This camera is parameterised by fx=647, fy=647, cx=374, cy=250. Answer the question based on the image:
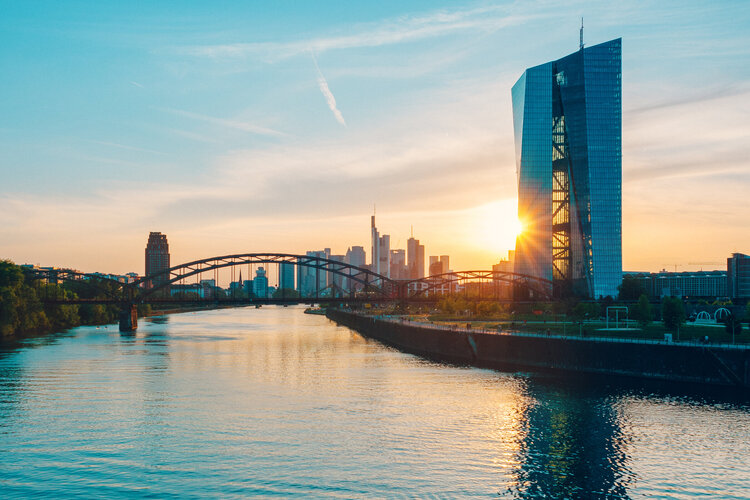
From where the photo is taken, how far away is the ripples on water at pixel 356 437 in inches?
1152

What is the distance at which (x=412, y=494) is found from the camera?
28.1 m

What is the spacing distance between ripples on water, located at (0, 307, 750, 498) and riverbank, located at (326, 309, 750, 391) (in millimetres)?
7530

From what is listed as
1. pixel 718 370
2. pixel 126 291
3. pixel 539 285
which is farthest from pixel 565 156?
pixel 718 370

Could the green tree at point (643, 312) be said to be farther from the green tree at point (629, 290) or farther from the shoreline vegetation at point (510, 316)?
the green tree at point (629, 290)

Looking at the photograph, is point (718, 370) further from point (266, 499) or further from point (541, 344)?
point (266, 499)

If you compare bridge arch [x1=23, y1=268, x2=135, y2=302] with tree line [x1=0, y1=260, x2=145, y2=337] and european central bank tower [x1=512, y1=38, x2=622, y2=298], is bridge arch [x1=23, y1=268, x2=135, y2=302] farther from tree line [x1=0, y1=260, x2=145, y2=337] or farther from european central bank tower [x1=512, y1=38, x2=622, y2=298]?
european central bank tower [x1=512, y1=38, x2=622, y2=298]

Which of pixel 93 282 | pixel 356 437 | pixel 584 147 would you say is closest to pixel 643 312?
pixel 356 437

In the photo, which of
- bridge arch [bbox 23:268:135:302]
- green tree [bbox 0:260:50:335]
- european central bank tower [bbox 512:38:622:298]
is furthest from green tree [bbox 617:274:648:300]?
green tree [bbox 0:260:50:335]

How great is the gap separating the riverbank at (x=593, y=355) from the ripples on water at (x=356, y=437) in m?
7.53

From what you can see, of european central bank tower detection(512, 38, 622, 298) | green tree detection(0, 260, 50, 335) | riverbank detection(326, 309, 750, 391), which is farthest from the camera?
european central bank tower detection(512, 38, 622, 298)

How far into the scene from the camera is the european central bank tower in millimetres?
179500

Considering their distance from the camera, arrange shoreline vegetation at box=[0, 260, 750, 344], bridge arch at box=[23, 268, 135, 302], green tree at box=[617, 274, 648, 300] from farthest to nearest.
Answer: green tree at box=[617, 274, 648, 300] → bridge arch at box=[23, 268, 135, 302] → shoreline vegetation at box=[0, 260, 750, 344]

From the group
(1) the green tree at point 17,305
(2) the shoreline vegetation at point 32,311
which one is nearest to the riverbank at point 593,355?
(1) the green tree at point 17,305

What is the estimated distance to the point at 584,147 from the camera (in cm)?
17938
